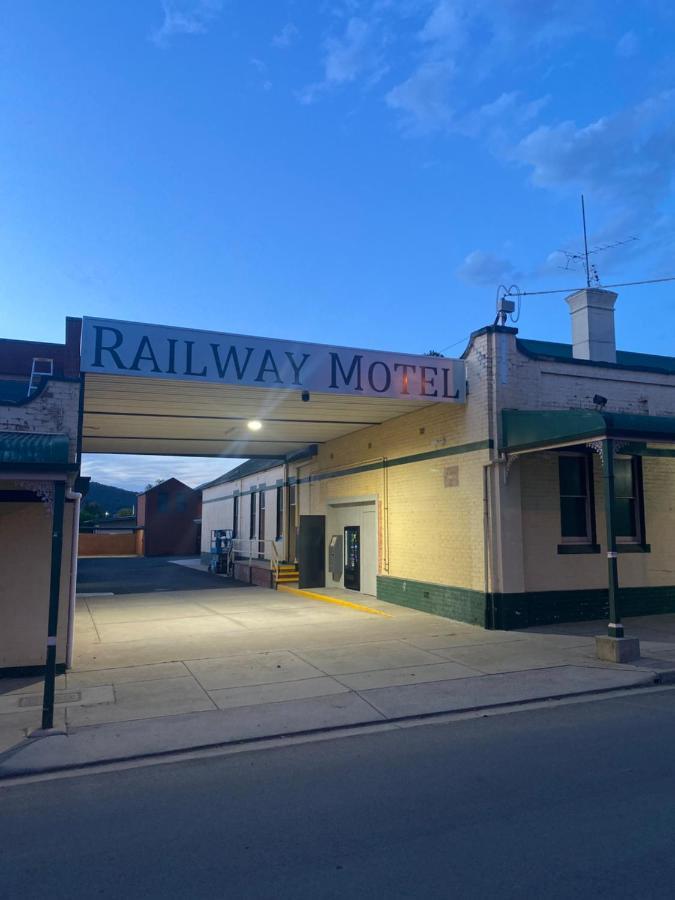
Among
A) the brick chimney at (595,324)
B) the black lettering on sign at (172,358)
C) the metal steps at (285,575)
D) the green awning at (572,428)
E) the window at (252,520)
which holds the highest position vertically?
the brick chimney at (595,324)

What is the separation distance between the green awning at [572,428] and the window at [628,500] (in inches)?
126

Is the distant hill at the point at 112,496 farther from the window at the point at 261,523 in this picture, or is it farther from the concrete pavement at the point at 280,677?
the concrete pavement at the point at 280,677

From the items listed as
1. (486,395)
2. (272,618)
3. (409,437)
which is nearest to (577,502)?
(486,395)

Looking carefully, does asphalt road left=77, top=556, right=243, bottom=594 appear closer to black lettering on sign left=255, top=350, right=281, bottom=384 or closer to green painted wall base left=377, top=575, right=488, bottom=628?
green painted wall base left=377, top=575, right=488, bottom=628

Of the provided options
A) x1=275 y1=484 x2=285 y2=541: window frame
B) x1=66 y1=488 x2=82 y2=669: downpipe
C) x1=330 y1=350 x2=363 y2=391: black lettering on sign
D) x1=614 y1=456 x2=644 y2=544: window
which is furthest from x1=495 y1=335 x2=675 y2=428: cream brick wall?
x1=275 y1=484 x2=285 y2=541: window frame

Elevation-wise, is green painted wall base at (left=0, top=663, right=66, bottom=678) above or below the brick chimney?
below

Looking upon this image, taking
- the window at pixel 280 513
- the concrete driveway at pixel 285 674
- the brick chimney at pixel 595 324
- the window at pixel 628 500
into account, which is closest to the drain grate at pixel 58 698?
the concrete driveway at pixel 285 674

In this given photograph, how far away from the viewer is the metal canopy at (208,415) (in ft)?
41.5

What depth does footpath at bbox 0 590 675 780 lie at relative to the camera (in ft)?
22.0

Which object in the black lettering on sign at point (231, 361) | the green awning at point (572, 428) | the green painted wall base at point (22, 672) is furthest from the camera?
the black lettering on sign at point (231, 361)

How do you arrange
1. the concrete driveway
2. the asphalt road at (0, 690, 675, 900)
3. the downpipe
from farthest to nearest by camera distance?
1. the downpipe
2. the concrete driveway
3. the asphalt road at (0, 690, 675, 900)

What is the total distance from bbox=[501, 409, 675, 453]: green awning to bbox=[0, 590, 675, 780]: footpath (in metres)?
3.26

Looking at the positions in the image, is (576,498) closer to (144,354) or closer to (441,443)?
(441,443)

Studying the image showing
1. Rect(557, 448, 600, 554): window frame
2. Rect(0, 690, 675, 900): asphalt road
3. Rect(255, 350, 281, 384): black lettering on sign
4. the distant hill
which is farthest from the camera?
the distant hill
